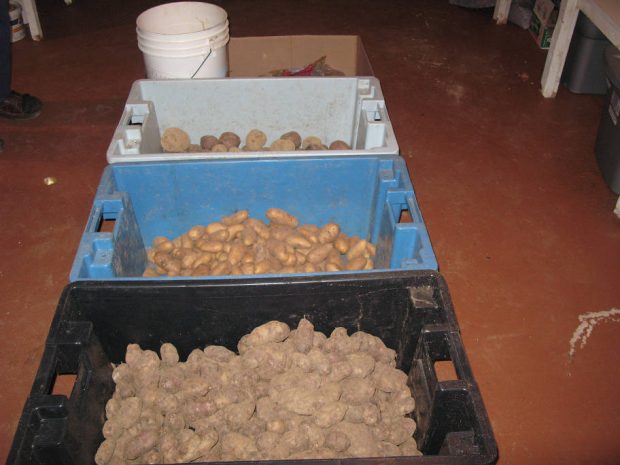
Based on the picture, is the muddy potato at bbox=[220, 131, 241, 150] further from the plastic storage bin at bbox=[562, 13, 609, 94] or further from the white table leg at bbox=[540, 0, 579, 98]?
the plastic storage bin at bbox=[562, 13, 609, 94]

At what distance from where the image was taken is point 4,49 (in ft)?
6.38

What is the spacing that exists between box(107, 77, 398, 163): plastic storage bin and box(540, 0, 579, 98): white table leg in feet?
3.90

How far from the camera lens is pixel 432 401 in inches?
32.1

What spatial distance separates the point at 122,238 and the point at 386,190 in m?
0.60

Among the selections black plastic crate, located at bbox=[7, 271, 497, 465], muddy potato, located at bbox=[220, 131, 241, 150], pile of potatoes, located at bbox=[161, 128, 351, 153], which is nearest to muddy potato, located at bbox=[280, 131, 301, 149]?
pile of potatoes, located at bbox=[161, 128, 351, 153]

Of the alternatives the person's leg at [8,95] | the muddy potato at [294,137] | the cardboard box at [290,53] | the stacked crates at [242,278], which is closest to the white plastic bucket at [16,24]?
the person's leg at [8,95]

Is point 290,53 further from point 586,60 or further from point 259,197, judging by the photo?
point 586,60

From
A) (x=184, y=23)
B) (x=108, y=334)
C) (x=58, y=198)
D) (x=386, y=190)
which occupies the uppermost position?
(x=184, y=23)

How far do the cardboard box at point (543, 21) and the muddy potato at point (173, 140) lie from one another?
2127mm

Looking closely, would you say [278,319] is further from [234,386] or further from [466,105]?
[466,105]

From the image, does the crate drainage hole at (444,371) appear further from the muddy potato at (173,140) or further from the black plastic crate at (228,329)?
the muddy potato at (173,140)

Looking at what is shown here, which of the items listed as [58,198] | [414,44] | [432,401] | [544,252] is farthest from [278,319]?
[414,44]

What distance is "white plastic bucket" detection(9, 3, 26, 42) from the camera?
8.61ft

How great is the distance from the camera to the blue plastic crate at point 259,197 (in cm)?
107
